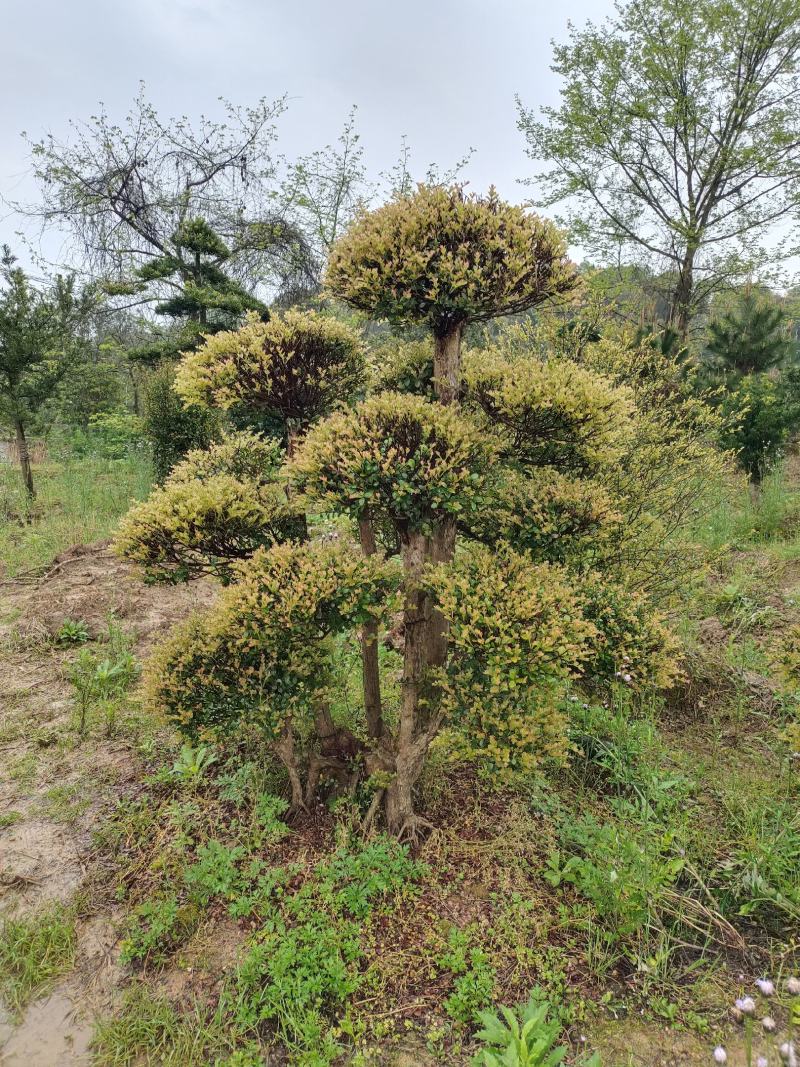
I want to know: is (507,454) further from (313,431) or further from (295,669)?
(295,669)

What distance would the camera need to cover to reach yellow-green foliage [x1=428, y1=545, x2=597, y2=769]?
6.99ft

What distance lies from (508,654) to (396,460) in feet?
3.02

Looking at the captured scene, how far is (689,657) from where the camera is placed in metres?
4.20

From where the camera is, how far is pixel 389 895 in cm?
253

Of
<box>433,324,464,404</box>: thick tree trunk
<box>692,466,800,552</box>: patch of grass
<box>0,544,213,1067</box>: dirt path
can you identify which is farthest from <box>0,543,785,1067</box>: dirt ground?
<box>692,466,800,552</box>: patch of grass

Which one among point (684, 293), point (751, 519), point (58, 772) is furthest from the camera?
point (684, 293)

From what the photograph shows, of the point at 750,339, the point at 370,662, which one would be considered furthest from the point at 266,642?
the point at 750,339

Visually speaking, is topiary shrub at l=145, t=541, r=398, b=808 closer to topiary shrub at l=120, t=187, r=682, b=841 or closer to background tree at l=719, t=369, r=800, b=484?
topiary shrub at l=120, t=187, r=682, b=841

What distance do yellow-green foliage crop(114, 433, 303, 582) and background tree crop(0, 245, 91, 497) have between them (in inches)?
278

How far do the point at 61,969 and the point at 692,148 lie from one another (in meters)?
17.7

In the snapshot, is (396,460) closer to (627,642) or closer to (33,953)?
(627,642)

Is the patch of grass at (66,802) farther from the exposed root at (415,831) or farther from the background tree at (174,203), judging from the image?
the background tree at (174,203)

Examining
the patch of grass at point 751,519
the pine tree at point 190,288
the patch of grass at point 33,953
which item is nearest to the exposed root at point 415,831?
the patch of grass at point 33,953

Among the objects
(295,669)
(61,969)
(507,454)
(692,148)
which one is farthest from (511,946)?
(692,148)
